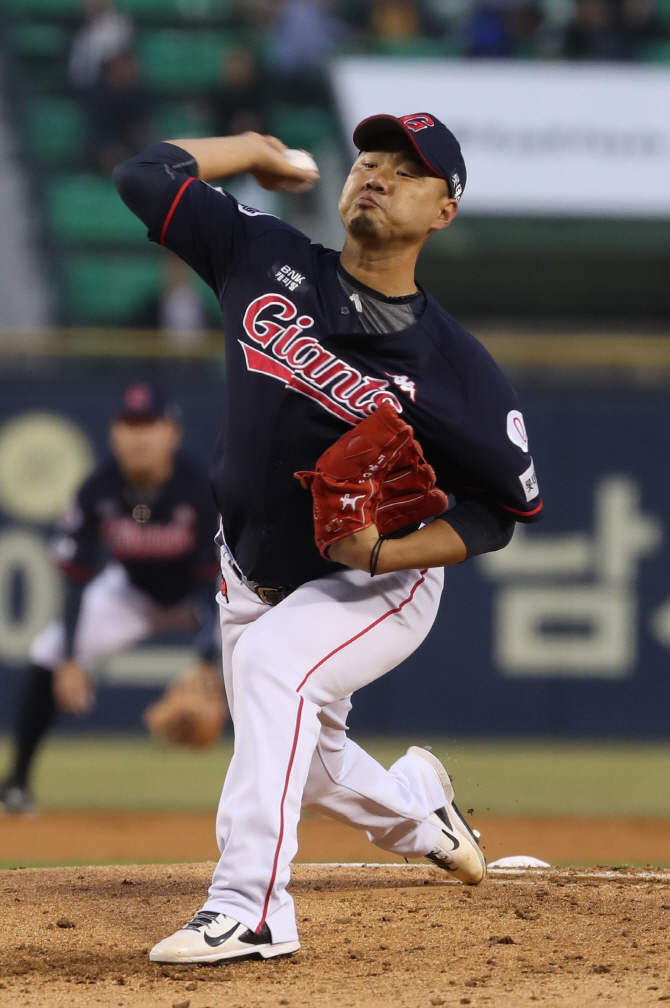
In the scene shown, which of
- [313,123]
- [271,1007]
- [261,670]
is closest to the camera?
[271,1007]

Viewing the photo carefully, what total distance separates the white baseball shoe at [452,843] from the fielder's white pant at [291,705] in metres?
0.30

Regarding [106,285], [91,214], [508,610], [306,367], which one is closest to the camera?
[306,367]

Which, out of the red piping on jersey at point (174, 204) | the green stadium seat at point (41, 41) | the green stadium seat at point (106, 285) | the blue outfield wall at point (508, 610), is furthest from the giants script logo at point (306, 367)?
the green stadium seat at point (41, 41)

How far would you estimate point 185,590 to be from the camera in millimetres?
6551

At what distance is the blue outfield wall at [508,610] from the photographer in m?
7.62

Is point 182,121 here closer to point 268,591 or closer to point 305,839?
point 305,839

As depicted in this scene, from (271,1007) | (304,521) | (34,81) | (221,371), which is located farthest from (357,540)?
(34,81)

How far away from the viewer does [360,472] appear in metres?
2.93

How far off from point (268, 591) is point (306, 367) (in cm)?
51

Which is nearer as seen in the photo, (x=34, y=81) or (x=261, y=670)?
(x=261, y=670)

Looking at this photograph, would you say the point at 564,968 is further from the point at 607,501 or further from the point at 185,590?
the point at 607,501

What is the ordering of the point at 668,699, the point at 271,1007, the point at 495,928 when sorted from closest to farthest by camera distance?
the point at 271,1007
the point at 495,928
the point at 668,699

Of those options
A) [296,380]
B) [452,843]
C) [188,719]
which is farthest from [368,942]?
[188,719]

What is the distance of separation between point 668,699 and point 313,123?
5.40 m
